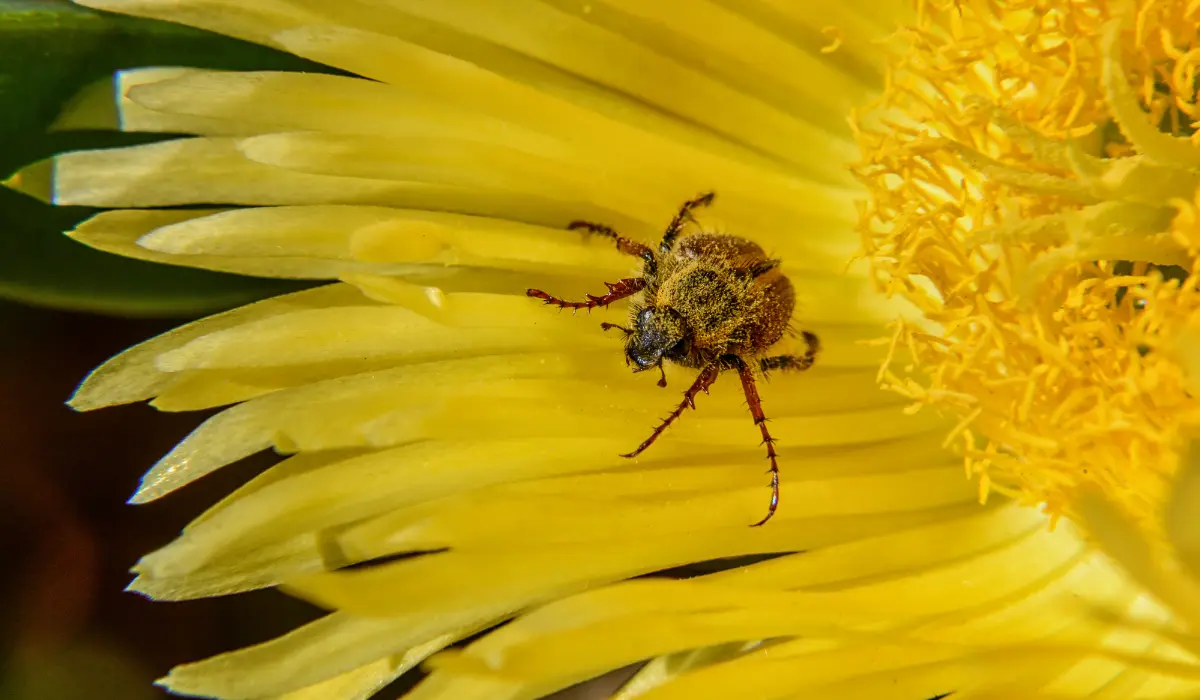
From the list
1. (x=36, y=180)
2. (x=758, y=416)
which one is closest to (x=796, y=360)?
(x=758, y=416)

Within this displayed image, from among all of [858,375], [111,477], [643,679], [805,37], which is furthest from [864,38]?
[111,477]

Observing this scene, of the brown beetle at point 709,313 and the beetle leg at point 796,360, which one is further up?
the brown beetle at point 709,313

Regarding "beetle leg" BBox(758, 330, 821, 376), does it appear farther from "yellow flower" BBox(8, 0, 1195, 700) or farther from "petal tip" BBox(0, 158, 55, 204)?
"petal tip" BBox(0, 158, 55, 204)

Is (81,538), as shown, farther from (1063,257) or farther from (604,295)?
(1063,257)

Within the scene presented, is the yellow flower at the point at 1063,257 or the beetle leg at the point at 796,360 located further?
the beetle leg at the point at 796,360

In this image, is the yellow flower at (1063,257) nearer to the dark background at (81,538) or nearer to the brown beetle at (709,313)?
the brown beetle at (709,313)

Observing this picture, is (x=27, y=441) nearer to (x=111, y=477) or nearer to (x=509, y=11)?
(x=111, y=477)

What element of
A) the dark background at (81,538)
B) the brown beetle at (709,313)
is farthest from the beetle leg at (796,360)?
the dark background at (81,538)
